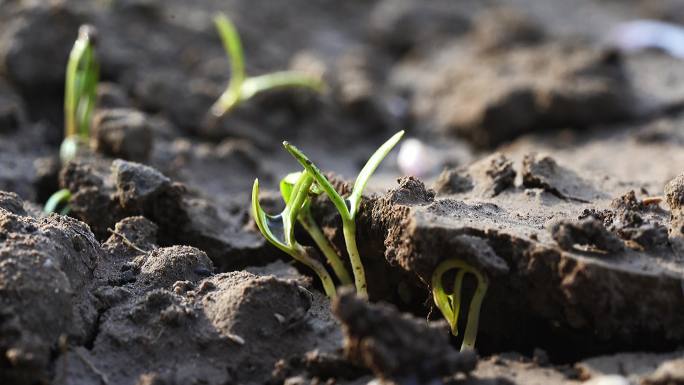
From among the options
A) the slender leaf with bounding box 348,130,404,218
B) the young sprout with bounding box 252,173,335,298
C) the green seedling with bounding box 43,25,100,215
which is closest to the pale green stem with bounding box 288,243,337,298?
the young sprout with bounding box 252,173,335,298

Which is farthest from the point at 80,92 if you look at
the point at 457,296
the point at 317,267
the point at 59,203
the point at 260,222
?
the point at 457,296

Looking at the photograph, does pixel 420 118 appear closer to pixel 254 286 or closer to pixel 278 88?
pixel 278 88

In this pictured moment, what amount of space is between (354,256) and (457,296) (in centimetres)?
31

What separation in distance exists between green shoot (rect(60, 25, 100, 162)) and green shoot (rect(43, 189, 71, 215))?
41 centimetres

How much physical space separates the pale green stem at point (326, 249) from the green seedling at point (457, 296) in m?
0.32

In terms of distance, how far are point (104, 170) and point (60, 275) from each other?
992 millimetres

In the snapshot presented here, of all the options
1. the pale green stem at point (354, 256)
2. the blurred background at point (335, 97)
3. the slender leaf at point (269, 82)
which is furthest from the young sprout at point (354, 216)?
the slender leaf at point (269, 82)

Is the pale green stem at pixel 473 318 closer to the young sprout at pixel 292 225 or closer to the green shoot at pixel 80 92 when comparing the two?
the young sprout at pixel 292 225

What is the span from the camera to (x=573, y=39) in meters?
4.89

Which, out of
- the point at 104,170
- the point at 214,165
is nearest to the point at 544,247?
the point at 104,170

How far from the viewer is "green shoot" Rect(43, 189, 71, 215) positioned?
98.6 inches

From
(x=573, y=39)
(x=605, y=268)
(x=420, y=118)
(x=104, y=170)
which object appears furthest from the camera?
(x=573, y=39)

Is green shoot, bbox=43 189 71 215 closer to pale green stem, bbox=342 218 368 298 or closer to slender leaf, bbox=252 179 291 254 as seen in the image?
slender leaf, bbox=252 179 291 254

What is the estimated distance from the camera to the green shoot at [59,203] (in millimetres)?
2504
